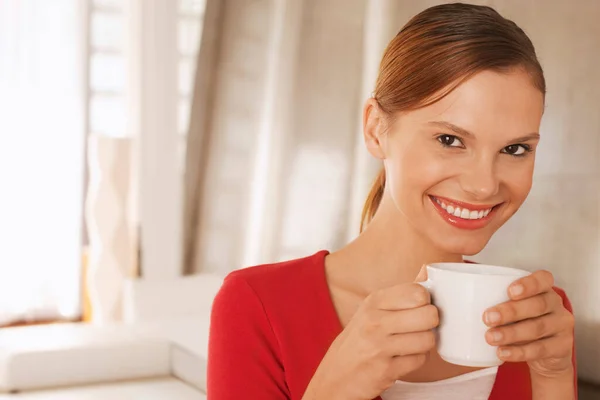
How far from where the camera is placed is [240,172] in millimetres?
2715

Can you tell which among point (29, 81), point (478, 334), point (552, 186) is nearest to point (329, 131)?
point (552, 186)

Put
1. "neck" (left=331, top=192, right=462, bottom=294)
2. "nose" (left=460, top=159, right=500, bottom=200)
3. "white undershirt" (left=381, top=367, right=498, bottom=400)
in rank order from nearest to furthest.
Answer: "nose" (left=460, top=159, right=500, bottom=200) < "white undershirt" (left=381, top=367, right=498, bottom=400) < "neck" (left=331, top=192, right=462, bottom=294)

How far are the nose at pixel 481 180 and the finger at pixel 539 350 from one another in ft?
0.62

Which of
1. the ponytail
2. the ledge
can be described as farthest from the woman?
the ledge

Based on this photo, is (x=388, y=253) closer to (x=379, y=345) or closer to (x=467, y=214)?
(x=467, y=214)

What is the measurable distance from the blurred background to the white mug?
67 cm

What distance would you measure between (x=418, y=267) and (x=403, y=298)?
0.40 metres

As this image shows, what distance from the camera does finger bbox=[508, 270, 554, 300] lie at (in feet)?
2.48

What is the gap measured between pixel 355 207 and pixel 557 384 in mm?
1129

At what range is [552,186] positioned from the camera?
144 centimetres

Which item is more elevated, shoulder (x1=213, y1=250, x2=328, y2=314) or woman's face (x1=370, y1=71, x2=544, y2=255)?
woman's face (x1=370, y1=71, x2=544, y2=255)

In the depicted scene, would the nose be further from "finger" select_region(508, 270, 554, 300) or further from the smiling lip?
"finger" select_region(508, 270, 554, 300)

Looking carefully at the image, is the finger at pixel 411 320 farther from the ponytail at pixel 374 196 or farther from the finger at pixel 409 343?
the ponytail at pixel 374 196

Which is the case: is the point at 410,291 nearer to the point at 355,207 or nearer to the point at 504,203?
the point at 504,203
